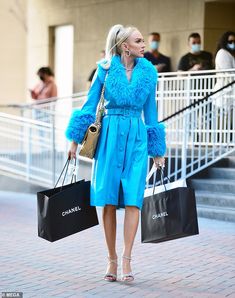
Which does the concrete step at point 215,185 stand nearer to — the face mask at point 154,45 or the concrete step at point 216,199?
the concrete step at point 216,199

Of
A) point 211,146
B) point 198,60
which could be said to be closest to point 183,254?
point 211,146

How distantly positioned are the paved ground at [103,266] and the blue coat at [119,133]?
0.67 m

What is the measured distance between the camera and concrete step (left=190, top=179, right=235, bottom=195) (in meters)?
11.0

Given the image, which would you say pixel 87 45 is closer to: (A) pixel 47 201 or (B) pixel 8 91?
(B) pixel 8 91

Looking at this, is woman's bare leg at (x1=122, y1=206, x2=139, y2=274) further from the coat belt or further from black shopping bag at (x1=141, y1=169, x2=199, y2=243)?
the coat belt

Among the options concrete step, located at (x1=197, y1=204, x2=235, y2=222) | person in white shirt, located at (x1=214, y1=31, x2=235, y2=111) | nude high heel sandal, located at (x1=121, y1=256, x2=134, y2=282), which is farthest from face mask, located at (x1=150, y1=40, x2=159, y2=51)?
nude high heel sandal, located at (x1=121, y1=256, x2=134, y2=282)

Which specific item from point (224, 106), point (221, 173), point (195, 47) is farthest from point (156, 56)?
point (221, 173)

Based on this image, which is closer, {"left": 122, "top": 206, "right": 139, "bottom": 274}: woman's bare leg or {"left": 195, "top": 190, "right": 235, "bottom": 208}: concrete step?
{"left": 122, "top": 206, "right": 139, "bottom": 274}: woman's bare leg

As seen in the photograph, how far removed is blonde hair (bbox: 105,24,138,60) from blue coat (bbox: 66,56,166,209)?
0.06m

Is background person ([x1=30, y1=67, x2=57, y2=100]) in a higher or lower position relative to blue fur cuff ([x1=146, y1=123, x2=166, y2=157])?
higher

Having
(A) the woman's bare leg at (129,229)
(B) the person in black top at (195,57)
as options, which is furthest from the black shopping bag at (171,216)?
(B) the person in black top at (195,57)

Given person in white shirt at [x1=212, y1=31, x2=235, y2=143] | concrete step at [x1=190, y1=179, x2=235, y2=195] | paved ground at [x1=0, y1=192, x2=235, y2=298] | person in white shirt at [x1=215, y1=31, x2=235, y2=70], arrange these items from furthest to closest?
person in white shirt at [x1=215, y1=31, x2=235, y2=70], person in white shirt at [x1=212, y1=31, x2=235, y2=143], concrete step at [x1=190, y1=179, x2=235, y2=195], paved ground at [x1=0, y1=192, x2=235, y2=298]

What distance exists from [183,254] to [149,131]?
5.64 ft

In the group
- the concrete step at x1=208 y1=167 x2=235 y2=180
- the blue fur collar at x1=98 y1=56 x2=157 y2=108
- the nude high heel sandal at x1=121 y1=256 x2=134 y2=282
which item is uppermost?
the blue fur collar at x1=98 y1=56 x2=157 y2=108
